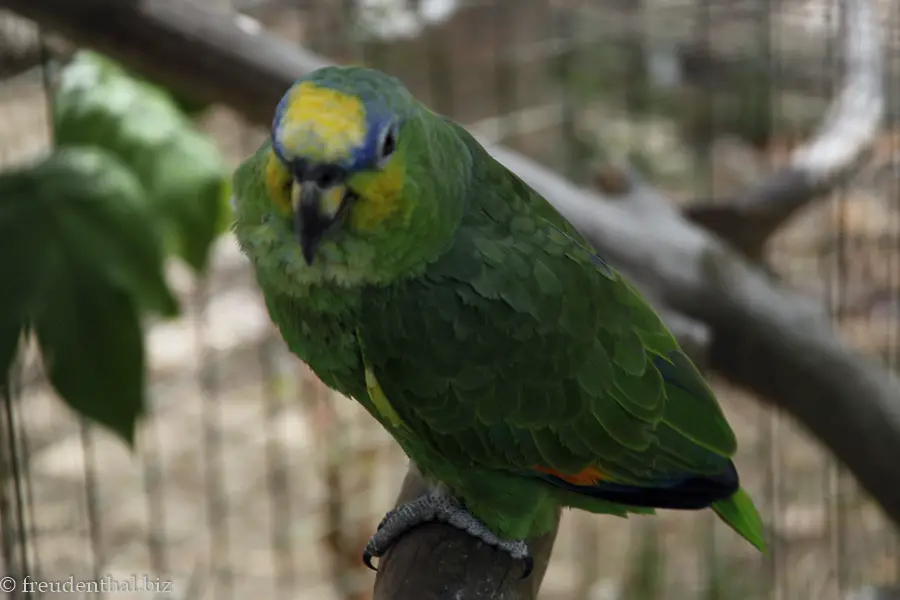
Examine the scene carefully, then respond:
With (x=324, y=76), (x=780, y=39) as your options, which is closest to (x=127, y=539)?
(x=324, y=76)

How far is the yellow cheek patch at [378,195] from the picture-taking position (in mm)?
508

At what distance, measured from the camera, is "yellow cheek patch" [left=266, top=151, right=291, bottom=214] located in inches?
20.1

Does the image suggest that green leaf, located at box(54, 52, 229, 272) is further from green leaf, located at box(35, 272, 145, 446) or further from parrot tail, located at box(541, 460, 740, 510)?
parrot tail, located at box(541, 460, 740, 510)

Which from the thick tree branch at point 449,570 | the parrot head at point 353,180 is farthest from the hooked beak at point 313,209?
the thick tree branch at point 449,570

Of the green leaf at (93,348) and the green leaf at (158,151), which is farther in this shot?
the green leaf at (158,151)

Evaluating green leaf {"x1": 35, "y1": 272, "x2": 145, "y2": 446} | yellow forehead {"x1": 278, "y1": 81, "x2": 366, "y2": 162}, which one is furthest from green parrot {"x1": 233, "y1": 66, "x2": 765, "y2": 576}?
green leaf {"x1": 35, "y1": 272, "x2": 145, "y2": 446}

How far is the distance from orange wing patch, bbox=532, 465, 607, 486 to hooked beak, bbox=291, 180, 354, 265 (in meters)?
0.27

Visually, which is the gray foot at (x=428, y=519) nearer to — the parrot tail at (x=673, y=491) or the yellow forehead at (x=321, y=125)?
the parrot tail at (x=673, y=491)

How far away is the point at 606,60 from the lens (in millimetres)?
2049

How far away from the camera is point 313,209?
0.48 metres

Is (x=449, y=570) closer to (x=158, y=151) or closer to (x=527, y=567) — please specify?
(x=527, y=567)

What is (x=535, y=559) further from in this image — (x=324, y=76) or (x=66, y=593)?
(x=66, y=593)

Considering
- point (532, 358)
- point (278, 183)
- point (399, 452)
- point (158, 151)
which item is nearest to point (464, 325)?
point (532, 358)

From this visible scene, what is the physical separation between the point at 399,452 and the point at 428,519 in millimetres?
1024
